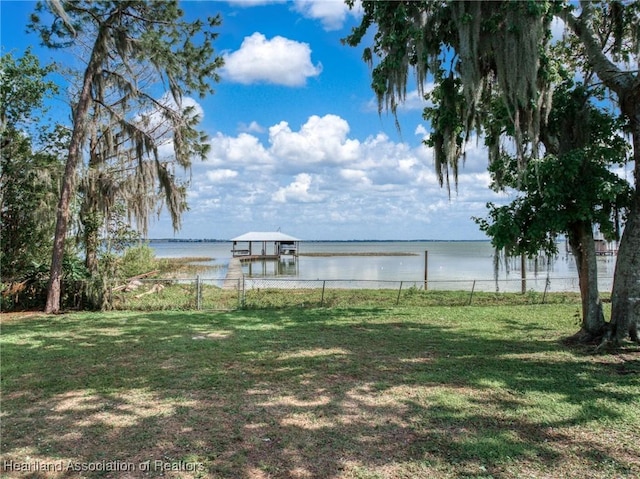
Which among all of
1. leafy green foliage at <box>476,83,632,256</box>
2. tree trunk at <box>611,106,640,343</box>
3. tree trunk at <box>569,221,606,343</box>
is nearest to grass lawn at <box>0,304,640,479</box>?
tree trunk at <box>611,106,640,343</box>

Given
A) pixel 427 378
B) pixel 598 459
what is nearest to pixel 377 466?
pixel 598 459

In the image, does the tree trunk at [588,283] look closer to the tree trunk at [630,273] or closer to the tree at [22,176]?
the tree trunk at [630,273]

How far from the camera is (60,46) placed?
10.1 metres

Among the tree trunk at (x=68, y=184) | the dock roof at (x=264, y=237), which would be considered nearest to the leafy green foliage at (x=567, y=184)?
the tree trunk at (x=68, y=184)

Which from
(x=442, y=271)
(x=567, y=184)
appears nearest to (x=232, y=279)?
(x=567, y=184)

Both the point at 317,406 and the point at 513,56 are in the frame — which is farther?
the point at 513,56

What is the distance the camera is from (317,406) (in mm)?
3951

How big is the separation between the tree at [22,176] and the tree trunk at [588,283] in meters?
12.4

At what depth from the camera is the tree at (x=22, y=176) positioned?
436 inches

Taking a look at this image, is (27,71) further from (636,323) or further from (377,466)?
(636,323)

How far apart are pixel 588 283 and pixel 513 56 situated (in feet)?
12.0

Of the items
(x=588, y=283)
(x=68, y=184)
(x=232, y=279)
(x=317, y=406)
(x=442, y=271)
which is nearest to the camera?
(x=317, y=406)

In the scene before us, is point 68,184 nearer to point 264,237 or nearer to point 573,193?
point 573,193

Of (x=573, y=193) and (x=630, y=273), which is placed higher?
(x=573, y=193)
